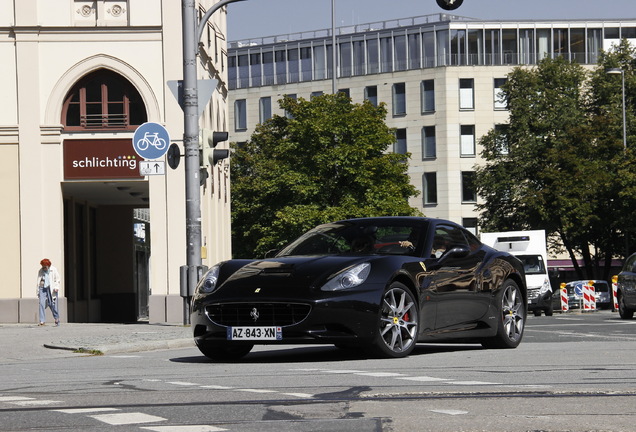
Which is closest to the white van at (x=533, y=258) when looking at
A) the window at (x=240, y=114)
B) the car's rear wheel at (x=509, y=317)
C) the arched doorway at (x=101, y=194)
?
the arched doorway at (x=101, y=194)

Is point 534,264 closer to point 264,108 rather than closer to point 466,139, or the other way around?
point 466,139

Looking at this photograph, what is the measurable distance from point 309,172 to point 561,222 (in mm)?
11664

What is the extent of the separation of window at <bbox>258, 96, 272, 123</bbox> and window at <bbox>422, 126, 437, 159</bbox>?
12878 mm

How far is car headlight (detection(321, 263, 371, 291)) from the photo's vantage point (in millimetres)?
11594

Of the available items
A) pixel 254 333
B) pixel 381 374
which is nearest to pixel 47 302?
pixel 254 333

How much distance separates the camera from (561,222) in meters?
60.8

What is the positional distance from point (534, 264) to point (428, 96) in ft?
152

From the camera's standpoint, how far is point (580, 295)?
59.6m

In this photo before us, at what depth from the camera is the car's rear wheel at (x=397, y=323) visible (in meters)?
11.9

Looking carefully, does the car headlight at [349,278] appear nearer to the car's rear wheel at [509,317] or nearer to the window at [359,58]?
the car's rear wheel at [509,317]

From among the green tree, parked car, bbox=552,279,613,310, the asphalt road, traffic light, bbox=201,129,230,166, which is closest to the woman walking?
traffic light, bbox=201,129,230,166

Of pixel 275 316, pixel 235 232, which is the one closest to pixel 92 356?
pixel 275 316

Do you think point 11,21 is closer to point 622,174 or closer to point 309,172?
point 309,172

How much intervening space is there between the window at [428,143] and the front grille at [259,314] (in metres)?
77.2
